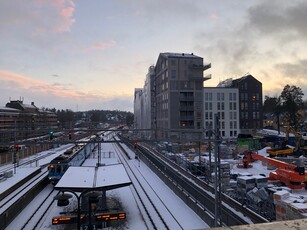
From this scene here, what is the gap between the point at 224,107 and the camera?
67.0m

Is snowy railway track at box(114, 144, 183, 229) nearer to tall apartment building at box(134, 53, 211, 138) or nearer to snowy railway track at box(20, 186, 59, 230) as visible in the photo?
snowy railway track at box(20, 186, 59, 230)

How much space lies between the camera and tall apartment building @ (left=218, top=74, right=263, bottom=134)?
7569 centimetres

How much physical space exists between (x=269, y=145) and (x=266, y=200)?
1608 inches

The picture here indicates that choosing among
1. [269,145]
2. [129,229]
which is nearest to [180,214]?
[129,229]

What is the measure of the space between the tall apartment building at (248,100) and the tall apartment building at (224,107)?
943 centimetres

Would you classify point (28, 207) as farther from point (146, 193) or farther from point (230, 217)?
point (230, 217)

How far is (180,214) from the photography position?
705 inches

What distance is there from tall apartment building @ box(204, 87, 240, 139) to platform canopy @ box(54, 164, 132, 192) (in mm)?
46090

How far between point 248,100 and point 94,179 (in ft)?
211

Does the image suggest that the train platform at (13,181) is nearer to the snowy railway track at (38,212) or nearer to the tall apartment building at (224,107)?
the snowy railway track at (38,212)

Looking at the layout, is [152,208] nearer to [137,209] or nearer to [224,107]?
[137,209]

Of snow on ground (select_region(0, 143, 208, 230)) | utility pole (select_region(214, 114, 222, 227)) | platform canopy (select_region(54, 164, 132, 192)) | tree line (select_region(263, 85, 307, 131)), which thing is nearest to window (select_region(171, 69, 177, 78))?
tree line (select_region(263, 85, 307, 131))

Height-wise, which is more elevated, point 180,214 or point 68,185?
point 68,185

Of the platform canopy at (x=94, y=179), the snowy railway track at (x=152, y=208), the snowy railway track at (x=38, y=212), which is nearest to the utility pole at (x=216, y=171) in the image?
the snowy railway track at (x=152, y=208)
